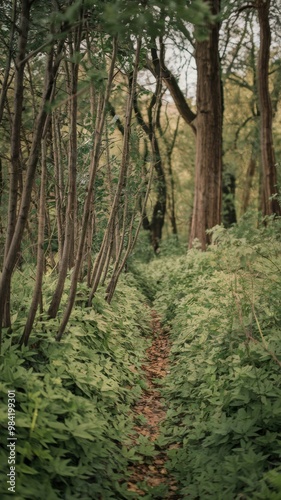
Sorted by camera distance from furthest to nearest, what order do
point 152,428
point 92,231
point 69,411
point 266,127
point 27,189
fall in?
point 266,127 → point 92,231 → point 152,428 → point 27,189 → point 69,411

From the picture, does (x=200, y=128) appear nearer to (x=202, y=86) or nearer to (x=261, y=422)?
(x=202, y=86)

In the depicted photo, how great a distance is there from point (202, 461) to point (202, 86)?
→ 9.71 metres

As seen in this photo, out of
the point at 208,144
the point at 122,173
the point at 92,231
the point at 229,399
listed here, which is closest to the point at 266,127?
the point at 208,144

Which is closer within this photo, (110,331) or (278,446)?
(278,446)

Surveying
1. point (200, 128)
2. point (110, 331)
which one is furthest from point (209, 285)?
point (200, 128)

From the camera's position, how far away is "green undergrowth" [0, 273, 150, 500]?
273 centimetres

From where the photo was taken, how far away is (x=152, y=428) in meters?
4.35

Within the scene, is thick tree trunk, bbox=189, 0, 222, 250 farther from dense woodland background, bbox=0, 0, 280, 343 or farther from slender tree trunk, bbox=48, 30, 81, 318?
slender tree trunk, bbox=48, 30, 81, 318

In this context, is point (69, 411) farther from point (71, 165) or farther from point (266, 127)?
point (266, 127)

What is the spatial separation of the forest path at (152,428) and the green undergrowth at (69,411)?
0.11 m

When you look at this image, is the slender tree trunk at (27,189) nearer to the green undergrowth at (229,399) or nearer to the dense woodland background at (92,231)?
the dense woodland background at (92,231)

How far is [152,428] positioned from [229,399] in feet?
3.48

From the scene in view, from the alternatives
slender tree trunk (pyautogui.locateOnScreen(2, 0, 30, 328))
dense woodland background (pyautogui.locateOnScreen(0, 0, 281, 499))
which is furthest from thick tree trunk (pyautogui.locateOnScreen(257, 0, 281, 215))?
slender tree trunk (pyautogui.locateOnScreen(2, 0, 30, 328))

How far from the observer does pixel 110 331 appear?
5367mm
